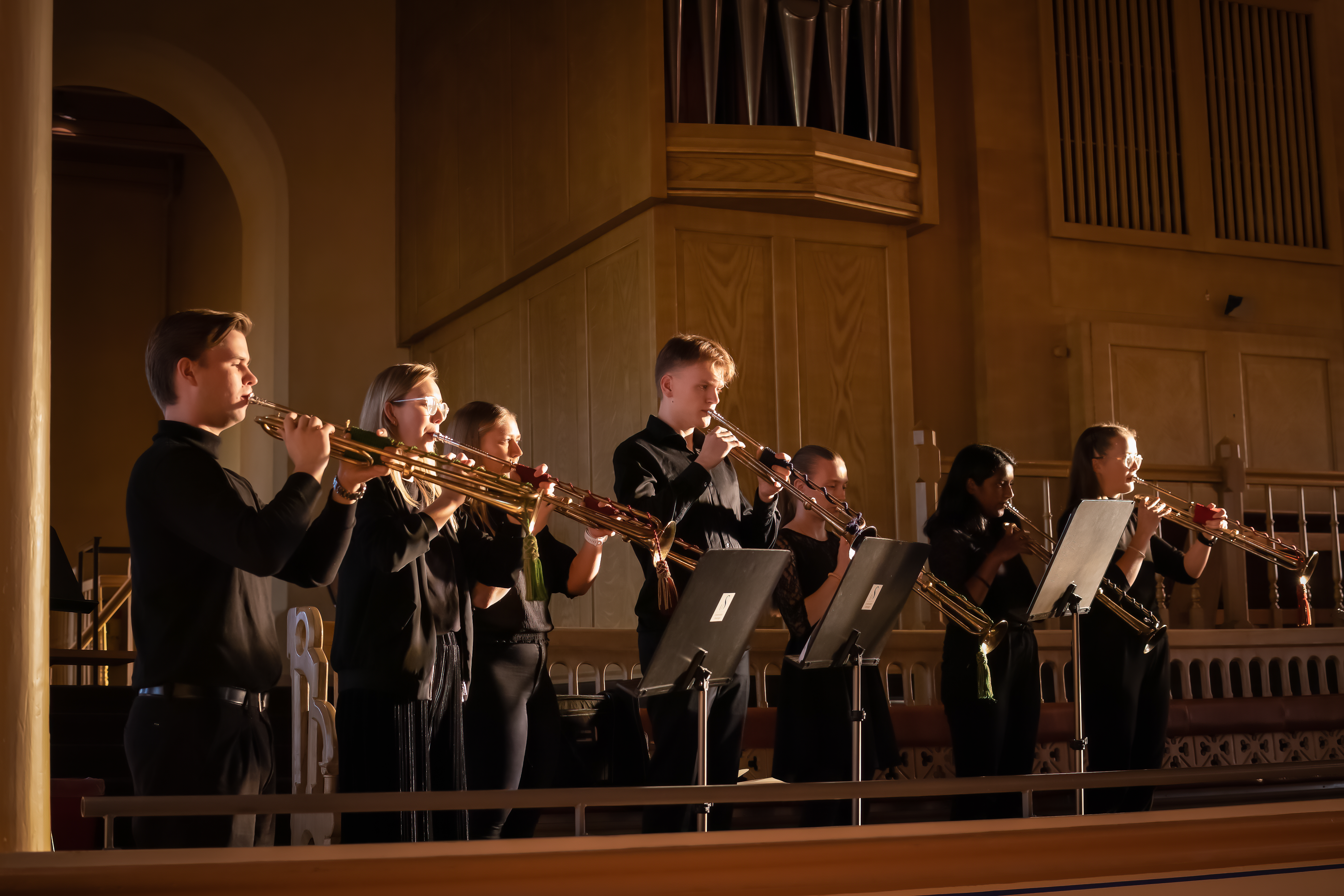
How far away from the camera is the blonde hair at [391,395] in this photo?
319 centimetres

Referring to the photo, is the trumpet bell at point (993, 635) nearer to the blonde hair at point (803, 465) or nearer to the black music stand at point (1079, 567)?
the black music stand at point (1079, 567)

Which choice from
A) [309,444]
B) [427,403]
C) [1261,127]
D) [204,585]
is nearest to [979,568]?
A: [427,403]

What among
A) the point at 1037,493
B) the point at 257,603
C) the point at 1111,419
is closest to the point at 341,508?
the point at 257,603

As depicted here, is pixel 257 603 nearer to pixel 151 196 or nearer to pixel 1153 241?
pixel 1153 241

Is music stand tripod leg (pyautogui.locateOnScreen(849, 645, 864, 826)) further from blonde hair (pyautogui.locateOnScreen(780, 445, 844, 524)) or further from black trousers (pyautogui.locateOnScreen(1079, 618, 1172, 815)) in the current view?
black trousers (pyautogui.locateOnScreen(1079, 618, 1172, 815))

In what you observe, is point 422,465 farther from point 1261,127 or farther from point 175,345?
point 1261,127

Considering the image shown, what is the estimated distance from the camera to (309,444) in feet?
8.27

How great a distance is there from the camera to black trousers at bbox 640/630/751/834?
11.0 ft

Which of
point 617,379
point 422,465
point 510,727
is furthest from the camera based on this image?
point 617,379

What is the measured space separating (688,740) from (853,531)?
881 millimetres

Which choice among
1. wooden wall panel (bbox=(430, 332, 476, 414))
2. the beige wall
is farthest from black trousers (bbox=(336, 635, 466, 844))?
wooden wall panel (bbox=(430, 332, 476, 414))

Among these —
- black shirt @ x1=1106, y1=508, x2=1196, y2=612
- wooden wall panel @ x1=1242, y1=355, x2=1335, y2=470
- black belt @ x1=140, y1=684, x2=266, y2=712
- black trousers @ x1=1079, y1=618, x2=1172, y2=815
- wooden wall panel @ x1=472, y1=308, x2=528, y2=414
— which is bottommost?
black trousers @ x1=1079, y1=618, x2=1172, y2=815

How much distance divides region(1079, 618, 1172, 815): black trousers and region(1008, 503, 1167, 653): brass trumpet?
1.0 inches

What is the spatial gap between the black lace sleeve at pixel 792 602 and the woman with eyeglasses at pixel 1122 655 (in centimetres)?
89
